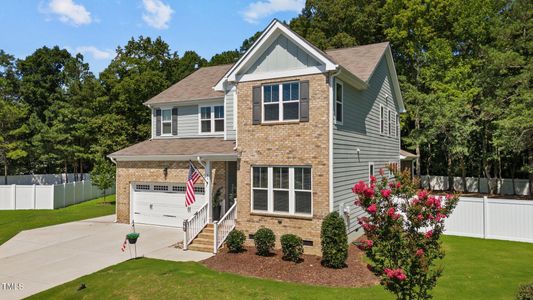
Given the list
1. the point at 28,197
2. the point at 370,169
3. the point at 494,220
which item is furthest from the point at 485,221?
the point at 28,197

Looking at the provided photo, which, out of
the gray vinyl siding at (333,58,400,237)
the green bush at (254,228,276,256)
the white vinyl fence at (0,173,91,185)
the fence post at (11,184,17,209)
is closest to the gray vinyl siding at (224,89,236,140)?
the gray vinyl siding at (333,58,400,237)

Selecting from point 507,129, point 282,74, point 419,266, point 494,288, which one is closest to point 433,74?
point 507,129

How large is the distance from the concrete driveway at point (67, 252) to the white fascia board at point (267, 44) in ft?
24.3

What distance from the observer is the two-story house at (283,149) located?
12.9m

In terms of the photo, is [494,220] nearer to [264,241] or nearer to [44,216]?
[264,241]

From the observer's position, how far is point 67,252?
46.0 ft

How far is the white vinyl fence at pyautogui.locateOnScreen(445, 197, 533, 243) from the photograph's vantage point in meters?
14.5

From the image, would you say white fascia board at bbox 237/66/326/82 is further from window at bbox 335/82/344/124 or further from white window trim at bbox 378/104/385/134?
white window trim at bbox 378/104/385/134

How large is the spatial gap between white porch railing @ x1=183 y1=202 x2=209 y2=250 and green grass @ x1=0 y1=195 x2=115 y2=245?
29.4 feet

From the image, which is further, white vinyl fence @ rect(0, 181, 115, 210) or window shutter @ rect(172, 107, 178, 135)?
white vinyl fence @ rect(0, 181, 115, 210)

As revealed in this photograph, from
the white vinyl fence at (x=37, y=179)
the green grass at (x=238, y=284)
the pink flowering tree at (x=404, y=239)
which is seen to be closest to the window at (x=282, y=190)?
the green grass at (x=238, y=284)

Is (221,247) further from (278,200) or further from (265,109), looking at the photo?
(265,109)

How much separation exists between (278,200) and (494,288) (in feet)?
23.5

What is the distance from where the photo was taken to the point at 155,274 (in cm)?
1086
